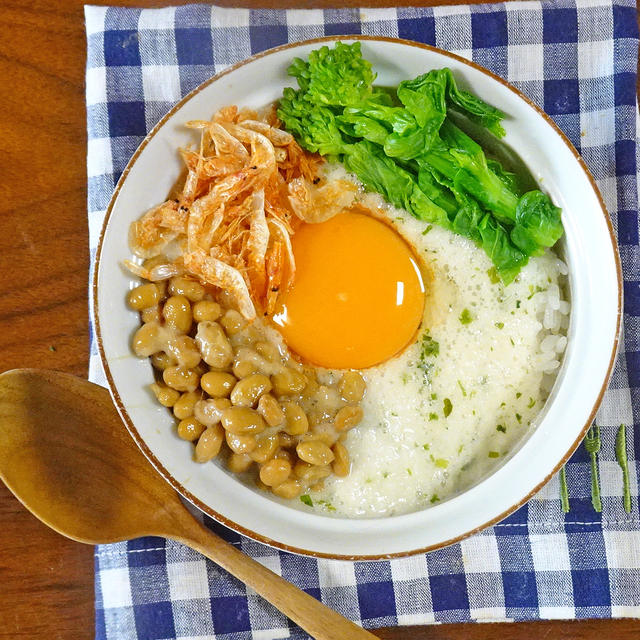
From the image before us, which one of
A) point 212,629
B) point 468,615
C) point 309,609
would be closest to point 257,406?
point 309,609

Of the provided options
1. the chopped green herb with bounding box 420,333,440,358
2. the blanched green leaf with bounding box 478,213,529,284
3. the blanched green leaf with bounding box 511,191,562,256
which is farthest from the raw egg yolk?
the blanched green leaf with bounding box 511,191,562,256

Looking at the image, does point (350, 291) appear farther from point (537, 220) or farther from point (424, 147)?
point (537, 220)

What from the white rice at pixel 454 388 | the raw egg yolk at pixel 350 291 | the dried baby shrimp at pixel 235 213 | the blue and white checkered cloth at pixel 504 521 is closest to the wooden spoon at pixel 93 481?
the blue and white checkered cloth at pixel 504 521

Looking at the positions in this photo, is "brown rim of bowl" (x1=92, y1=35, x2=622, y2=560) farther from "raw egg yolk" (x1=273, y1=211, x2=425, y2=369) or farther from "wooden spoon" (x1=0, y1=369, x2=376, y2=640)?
"raw egg yolk" (x1=273, y1=211, x2=425, y2=369)

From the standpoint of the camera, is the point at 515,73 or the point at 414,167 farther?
the point at 515,73

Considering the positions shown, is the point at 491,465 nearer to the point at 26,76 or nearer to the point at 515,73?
the point at 515,73

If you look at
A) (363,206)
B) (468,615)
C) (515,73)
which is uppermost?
(515,73)
